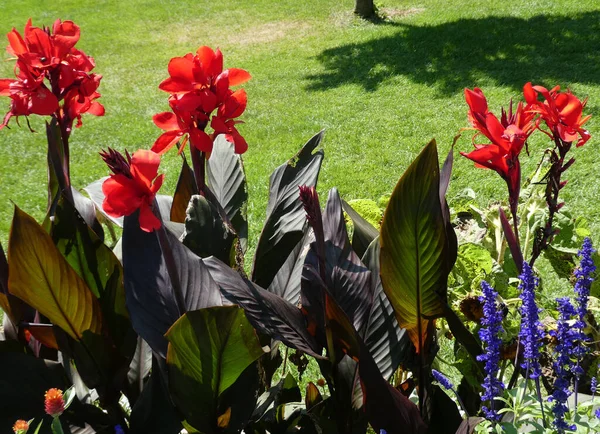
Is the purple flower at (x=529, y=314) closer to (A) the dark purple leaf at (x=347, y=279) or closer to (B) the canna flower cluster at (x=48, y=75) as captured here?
(A) the dark purple leaf at (x=347, y=279)

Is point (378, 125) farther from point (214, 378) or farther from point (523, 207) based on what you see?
point (214, 378)

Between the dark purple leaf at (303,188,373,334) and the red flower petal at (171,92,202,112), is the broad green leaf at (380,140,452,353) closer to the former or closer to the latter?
the dark purple leaf at (303,188,373,334)

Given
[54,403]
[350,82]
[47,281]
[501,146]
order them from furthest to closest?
[350,82]
[47,281]
[501,146]
[54,403]

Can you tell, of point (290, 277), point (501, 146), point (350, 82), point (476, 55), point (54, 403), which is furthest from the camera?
point (476, 55)

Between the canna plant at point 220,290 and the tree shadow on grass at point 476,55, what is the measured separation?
5.49 meters

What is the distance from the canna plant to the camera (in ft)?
3.83

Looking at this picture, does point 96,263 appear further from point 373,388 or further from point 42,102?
point 373,388

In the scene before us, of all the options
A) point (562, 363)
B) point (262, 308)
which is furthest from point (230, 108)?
point (562, 363)

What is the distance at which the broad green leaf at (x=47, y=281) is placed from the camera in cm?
122

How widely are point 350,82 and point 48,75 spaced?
20.3 feet

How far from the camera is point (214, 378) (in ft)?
4.05

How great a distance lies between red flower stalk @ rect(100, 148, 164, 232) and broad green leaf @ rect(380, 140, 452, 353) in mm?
432

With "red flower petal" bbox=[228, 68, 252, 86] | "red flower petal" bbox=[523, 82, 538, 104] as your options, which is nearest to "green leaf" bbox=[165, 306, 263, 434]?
"red flower petal" bbox=[228, 68, 252, 86]

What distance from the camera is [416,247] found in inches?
49.0
